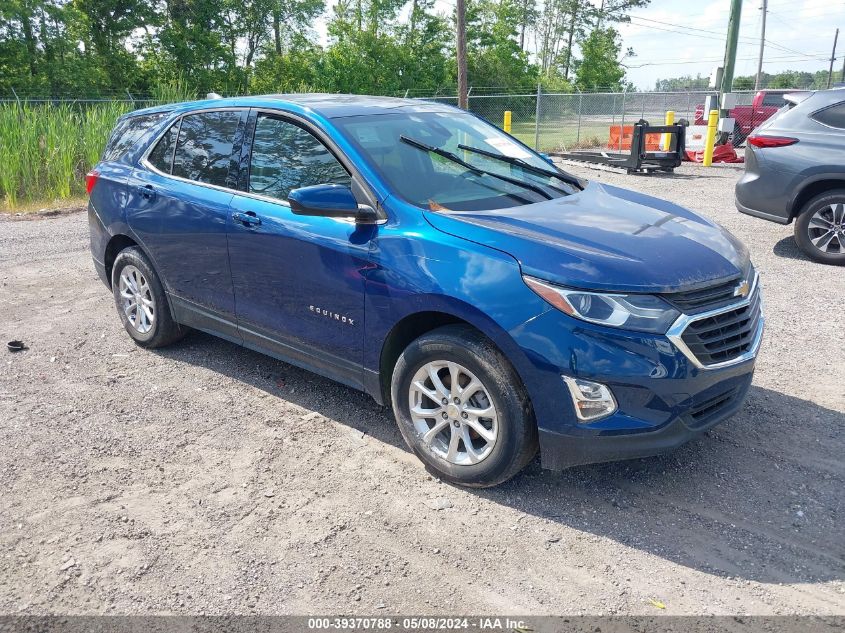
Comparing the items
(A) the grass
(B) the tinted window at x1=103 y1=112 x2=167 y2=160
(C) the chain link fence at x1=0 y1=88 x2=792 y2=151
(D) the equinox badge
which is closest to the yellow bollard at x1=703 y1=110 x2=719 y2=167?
(C) the chain link fence at x1=0 y1=88 x2=792 y2=151

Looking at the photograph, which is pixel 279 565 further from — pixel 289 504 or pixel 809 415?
pixel 809 415

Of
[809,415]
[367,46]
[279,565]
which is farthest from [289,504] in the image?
[367,46]

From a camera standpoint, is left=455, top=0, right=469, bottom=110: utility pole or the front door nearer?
the front door

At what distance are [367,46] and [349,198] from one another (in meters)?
36.6

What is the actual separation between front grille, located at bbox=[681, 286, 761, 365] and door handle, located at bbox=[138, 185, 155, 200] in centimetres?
365

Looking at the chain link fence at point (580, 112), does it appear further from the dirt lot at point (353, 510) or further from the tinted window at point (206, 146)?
the dirt lot at point (353, 510)

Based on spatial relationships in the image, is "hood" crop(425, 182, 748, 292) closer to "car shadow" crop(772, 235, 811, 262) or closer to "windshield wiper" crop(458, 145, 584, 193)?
"windshield wiper" crop(458, 145, 584, 193)

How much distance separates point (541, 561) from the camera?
9.57ft

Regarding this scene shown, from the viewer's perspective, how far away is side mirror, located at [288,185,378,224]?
3.51 meters

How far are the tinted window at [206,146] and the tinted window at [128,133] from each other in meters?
0.46

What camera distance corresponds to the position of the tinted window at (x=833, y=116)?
24.3ft

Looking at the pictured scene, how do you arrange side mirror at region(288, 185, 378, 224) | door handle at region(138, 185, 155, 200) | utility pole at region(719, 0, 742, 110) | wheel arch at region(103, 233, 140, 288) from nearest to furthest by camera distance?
side mirror at region(288, 185, 378, 224) → door handle at region(138, 185, 155, 200) → wheel arch at region(103, 233, 140, 288) → utility pole at region(719, 0, 742, 110)

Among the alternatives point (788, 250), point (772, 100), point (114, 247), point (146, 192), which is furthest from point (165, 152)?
point (772, 100)

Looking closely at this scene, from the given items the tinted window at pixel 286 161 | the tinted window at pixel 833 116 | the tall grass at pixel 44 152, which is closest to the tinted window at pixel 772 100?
the tinted window at pixel 833 116
